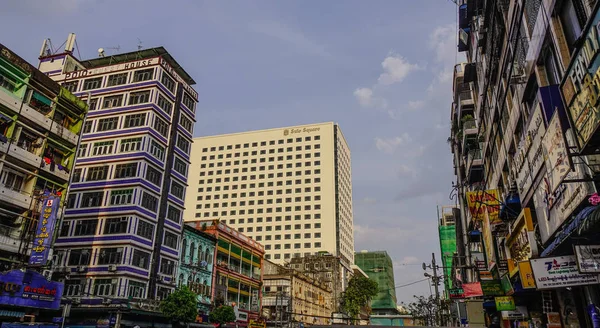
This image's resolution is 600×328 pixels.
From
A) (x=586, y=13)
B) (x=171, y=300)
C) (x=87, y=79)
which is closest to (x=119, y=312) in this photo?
(x=171, y=300)

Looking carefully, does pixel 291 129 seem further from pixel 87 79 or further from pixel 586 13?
pixel 586 13

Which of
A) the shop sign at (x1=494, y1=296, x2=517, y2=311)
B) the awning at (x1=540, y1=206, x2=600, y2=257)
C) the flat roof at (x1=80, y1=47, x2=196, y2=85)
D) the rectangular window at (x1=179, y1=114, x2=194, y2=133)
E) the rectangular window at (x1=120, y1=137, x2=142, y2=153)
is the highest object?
the flat roof at (x1=80, y1=47, x2=196, y2=85)

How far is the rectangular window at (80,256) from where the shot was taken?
40.3 meters

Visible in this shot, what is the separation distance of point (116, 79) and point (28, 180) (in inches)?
809

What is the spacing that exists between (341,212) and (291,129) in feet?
99.6

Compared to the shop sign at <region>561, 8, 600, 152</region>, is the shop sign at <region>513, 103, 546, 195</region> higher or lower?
higher

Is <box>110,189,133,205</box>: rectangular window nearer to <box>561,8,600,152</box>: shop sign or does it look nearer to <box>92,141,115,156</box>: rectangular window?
<box>92,141,115,156</box>: rectangular window

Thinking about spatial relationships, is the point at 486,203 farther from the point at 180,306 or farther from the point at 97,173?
the point at 97,173

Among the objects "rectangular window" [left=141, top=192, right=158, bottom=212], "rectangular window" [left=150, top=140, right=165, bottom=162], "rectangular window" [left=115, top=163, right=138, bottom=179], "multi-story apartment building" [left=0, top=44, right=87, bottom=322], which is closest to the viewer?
"multi-story apartment building" [left=0, top=44, right=87, bottom=322]

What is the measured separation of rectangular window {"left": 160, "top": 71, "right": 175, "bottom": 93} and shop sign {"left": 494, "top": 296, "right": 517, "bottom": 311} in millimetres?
40347

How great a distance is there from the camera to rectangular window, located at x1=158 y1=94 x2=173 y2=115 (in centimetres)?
4798

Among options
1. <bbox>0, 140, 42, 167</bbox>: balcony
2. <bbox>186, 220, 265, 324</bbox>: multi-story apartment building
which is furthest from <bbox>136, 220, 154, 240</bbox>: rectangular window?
<bbox>0, 140, 42, 167</bbox>: balcony

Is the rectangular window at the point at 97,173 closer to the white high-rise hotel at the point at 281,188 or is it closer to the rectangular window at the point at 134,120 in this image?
the rectangular window at the point at 134,120

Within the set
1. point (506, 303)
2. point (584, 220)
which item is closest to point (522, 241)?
point (506, 303)
